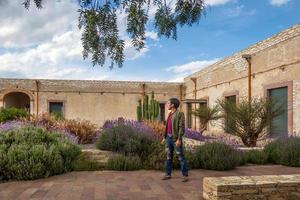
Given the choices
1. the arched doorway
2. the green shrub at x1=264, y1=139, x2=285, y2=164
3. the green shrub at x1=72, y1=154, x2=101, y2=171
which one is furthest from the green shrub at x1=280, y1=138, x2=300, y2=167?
the arched doorway

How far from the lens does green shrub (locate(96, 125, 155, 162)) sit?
9.41 metres

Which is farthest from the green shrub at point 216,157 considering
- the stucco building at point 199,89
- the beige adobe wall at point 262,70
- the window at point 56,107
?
the window at point 56,107

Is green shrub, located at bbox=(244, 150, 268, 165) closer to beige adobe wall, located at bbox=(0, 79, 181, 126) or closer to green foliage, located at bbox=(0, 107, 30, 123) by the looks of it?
green foliage, located at bbox=(0, 107, 30, 123)

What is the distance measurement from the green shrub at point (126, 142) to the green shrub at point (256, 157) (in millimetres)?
2586

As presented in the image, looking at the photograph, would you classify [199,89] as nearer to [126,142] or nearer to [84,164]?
[126,142]

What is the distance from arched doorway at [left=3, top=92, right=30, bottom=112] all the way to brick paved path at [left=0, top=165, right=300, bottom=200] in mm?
19188

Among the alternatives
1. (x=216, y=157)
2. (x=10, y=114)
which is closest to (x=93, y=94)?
(x=10, y=114)

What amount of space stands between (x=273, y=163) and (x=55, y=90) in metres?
19.2

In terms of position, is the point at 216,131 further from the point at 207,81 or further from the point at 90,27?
the point at 90,27

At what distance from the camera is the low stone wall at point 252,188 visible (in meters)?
5.50

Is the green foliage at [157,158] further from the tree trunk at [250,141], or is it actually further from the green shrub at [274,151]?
the tree trunk at [250,141]

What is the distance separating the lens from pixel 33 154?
797 cm

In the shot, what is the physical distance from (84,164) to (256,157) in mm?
4385

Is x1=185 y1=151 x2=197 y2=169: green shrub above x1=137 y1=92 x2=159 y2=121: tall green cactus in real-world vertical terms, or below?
below
